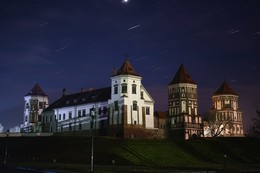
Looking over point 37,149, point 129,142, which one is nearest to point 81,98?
point 37,149

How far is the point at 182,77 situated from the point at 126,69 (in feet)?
107

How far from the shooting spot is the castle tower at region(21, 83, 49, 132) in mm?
117363

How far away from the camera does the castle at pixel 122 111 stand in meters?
78.4

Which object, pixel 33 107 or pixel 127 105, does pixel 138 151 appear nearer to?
pixel 127 105

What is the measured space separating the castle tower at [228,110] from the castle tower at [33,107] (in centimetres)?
6047

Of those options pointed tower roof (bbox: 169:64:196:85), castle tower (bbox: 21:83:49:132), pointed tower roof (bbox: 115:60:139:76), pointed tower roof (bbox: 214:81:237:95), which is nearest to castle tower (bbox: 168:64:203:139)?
pointed tower roof (bbox: 169:64:196:85)

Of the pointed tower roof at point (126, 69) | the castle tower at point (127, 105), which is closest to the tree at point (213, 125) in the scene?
the castle tower at point (127, 105)

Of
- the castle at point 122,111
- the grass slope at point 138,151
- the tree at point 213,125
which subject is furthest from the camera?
the tree at point 213,125

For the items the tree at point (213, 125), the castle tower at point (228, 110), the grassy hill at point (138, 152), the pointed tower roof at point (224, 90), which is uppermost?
the pointed tower roof at point (224, 90)

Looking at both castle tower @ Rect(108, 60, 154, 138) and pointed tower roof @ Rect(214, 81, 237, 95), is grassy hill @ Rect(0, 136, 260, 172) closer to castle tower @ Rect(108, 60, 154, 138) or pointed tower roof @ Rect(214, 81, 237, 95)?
castle tower @ Rect(108, 60, 154, 138)

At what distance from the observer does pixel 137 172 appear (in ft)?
108

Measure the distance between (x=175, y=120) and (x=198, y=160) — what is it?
4744cm

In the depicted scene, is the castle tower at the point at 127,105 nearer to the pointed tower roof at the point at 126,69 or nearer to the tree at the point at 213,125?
the pointed tower roof at the point at 126,69

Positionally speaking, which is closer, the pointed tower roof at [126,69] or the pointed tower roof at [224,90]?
the pointed tower roof at [126,69]
